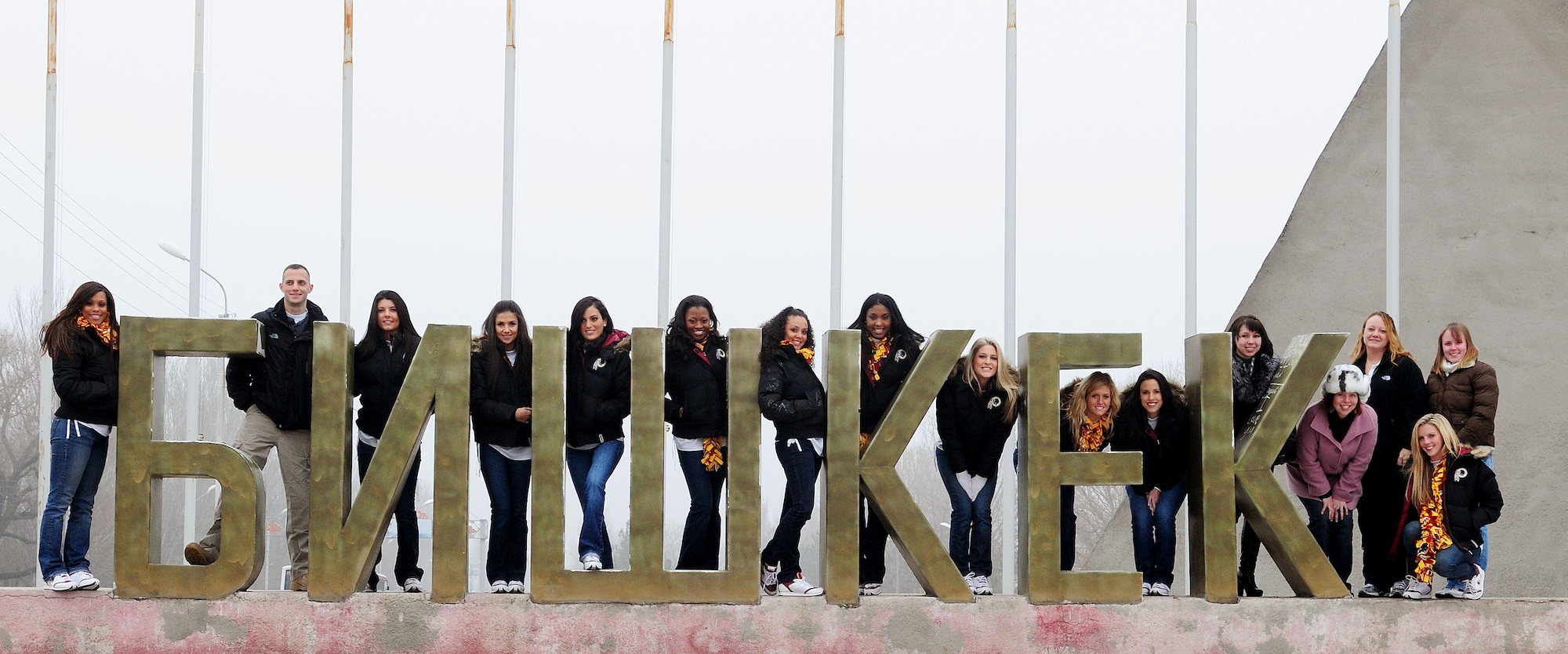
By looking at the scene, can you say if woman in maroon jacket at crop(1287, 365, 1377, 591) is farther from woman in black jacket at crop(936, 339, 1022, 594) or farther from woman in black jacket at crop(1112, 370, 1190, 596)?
woman in black jacket at crop(936, 339, 1022, 594)

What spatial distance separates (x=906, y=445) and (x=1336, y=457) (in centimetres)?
226

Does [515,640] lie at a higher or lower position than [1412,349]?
lower

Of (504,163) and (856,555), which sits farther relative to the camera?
(504,163)

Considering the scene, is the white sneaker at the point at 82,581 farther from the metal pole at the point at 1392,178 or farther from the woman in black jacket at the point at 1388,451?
the metal pole at the point at 1392,178

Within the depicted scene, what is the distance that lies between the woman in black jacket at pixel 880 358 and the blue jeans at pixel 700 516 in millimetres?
816

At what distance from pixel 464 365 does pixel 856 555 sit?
2.24 meters

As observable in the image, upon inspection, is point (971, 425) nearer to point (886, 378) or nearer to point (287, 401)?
point (886, 378)

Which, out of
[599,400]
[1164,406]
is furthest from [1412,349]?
[599,400]

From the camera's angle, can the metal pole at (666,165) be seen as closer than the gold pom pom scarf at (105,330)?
No

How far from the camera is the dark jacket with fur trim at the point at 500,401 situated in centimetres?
722

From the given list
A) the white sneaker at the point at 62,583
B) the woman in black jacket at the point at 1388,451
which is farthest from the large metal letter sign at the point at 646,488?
the woman in black jacket at the point at 1388,451

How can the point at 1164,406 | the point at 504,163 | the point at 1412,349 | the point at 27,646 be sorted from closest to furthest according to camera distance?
the point at 27,646
the point at 1164,406
the point at 504,163
the point at 1412,349

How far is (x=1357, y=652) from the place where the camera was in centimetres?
713

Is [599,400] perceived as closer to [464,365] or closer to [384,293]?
[464,365]
